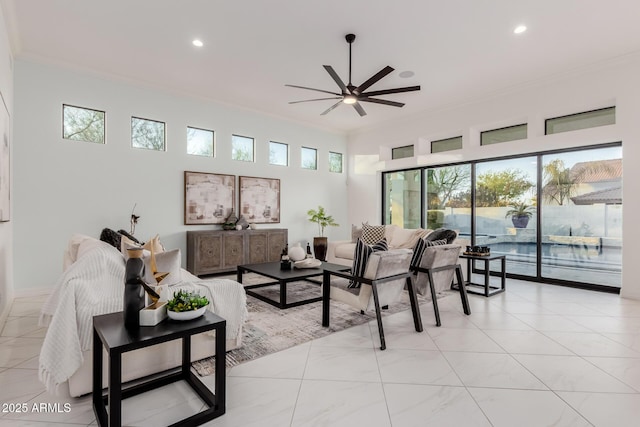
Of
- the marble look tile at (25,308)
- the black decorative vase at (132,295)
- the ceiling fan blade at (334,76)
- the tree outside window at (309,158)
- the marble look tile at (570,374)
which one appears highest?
the ceiling fan blade at (334,76)

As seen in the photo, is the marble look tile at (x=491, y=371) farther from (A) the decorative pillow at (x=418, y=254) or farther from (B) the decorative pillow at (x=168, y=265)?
(B) the decorative pillow at (x=168, y=265)

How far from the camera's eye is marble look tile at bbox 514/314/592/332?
3277mm

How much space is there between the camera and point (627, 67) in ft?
14.7

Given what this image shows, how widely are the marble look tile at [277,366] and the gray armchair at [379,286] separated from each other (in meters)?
0.65

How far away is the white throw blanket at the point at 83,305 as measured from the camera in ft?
6.16

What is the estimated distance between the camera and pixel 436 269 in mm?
3576

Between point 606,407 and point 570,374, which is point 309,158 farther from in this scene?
point 606,407

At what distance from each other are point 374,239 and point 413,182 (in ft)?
6.72

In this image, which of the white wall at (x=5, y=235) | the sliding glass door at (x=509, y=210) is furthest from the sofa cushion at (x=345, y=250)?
the white wall at (x=5, y=235)

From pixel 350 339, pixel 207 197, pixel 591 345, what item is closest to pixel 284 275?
pixel 350 339

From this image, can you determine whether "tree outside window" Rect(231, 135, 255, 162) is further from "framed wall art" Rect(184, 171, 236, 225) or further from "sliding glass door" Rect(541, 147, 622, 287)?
"sliding glass door" Rect(541, 147, 622, 287)

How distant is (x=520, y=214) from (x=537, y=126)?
1.48 metres

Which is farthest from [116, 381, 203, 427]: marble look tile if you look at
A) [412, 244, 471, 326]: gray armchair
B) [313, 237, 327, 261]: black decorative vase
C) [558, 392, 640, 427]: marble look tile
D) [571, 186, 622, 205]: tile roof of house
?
[571, 186, 622, 205]: tile roof of house

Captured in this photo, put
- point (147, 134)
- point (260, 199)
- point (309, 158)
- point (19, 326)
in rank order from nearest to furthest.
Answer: point (19, 326), point (147, 134), point (260, 199), point (309, 158)
